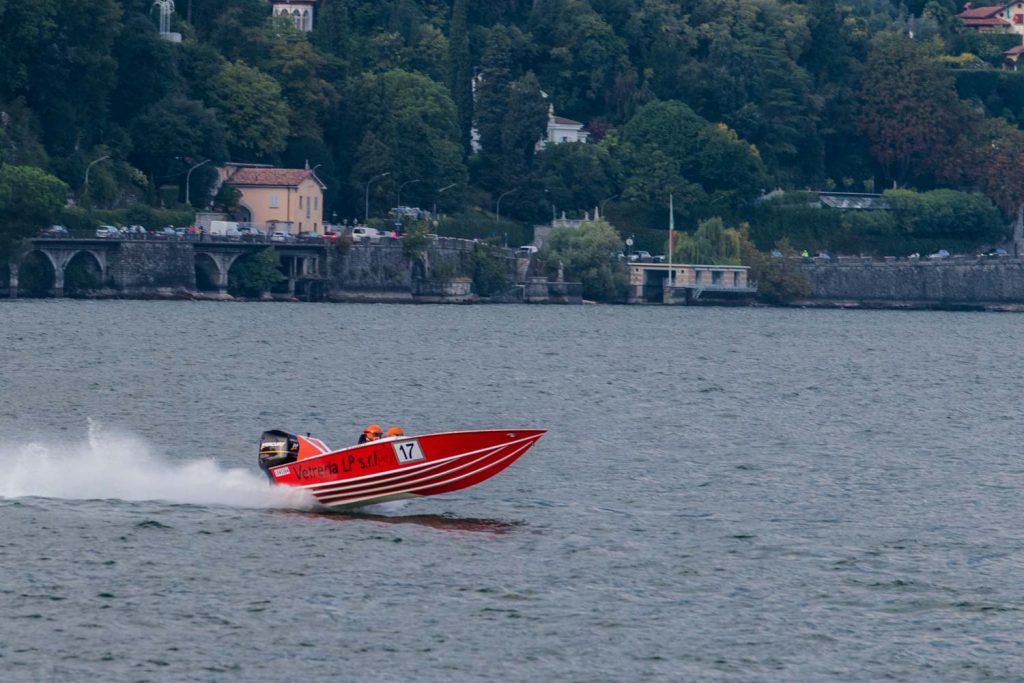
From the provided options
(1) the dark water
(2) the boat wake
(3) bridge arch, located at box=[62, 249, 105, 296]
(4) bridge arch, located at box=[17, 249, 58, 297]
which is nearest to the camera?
(1) the dark water

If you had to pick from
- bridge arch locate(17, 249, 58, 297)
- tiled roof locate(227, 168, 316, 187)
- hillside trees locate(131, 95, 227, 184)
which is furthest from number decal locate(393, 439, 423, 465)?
tiled roof locate(227, 168, 316, 187)

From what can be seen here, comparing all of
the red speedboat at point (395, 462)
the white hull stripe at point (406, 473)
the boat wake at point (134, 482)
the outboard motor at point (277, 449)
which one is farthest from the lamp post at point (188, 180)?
the white hull stripe at point (406, 473)

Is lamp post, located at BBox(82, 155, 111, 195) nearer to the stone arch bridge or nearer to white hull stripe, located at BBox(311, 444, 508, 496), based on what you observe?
the stone arch bridge

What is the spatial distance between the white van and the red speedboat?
436ft

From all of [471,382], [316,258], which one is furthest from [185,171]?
[471,382]

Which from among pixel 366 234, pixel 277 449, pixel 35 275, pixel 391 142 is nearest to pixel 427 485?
pixel 277 449

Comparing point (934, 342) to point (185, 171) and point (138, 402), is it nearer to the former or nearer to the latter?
point (185, 171)

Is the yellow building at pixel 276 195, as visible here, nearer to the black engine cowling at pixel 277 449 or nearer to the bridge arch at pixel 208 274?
the bridge arch at pixel 208 274

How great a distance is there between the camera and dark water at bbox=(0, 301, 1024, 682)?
34.6 meters

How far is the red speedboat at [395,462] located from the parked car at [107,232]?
117 m

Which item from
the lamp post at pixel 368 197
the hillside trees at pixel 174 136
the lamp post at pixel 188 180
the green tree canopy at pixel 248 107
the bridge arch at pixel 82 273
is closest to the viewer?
the bridge arch at pixel 82 273

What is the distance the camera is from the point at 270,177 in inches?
7264

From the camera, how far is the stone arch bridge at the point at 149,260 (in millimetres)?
156125

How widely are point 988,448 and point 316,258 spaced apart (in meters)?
115
